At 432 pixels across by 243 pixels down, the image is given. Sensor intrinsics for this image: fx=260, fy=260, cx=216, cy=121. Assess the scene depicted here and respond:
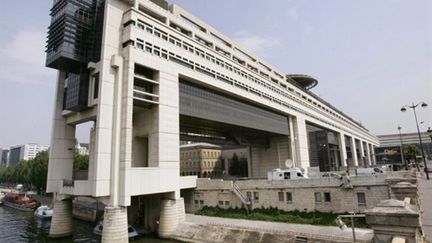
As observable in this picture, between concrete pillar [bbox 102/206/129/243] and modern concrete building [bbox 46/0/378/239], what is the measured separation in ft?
0.31

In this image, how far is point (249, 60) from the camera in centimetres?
5703

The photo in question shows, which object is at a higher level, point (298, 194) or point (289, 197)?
point (298, 194)

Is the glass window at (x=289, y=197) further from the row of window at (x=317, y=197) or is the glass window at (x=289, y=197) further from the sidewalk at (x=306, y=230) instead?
the sidewalk at (x=306, y=230)

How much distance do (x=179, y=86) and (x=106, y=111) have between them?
1268 cm

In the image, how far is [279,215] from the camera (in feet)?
99.0

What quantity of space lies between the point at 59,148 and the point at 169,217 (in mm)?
17658

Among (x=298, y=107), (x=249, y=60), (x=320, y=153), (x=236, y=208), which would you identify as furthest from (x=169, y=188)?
(x=320, y=153)

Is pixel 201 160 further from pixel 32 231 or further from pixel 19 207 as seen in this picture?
pixel 32 231

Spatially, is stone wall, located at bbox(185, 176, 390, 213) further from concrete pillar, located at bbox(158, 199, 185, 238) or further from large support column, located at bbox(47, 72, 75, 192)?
large support column, located at bbox(47, 72, 75, 192)

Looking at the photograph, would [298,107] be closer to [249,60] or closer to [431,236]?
[249,60]

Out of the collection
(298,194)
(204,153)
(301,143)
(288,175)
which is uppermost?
(204,153)

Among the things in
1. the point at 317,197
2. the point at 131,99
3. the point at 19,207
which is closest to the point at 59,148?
the point at 131,99

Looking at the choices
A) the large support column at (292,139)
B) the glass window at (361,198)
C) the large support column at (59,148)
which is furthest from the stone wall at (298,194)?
the large support column at (292,139)

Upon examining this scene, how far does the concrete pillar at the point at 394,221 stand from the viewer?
5098 millimetres
